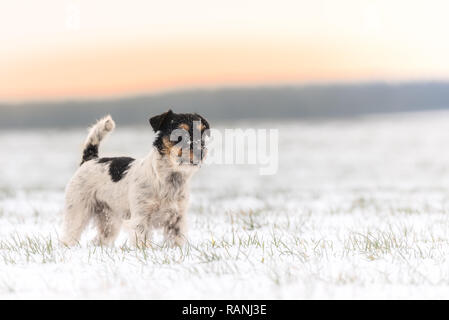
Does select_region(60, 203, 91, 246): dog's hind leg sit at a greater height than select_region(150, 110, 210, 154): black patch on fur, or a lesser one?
lesser

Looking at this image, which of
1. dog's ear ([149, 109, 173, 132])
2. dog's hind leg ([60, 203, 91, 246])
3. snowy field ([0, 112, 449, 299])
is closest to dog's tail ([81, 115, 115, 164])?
dog's hind leg ([60, 203, 91, 246])

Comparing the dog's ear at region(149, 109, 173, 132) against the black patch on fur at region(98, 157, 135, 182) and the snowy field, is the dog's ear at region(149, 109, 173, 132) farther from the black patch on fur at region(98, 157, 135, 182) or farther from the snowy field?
the snowy field

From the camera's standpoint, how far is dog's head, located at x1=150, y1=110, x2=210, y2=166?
4.79m

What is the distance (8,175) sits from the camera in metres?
19.3

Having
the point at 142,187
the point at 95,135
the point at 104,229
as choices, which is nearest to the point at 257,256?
the point at 142,187

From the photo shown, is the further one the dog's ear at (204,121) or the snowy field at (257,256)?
the dog's ear at (204,121)

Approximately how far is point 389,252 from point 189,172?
7.36ft

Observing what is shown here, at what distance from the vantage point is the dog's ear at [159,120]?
5.03 meters

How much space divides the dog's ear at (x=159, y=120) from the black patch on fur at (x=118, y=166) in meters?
0.91

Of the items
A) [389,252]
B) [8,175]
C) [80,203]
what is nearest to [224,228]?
[80,203]

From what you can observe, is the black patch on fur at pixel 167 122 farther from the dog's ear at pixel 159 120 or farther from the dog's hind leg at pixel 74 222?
the dog's hind leg at pixel 74 222

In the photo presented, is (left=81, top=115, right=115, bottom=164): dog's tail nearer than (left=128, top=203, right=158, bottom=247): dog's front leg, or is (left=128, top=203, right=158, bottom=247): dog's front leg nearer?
(left=128, top=203, right=158, bottom=247): dog's front leg

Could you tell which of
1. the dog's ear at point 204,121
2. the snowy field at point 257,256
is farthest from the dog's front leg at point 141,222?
the dog's ear at point 204,121

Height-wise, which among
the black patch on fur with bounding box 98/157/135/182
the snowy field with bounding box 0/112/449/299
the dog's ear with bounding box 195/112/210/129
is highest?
the dog's ear with bounding box 195/112/210/129
